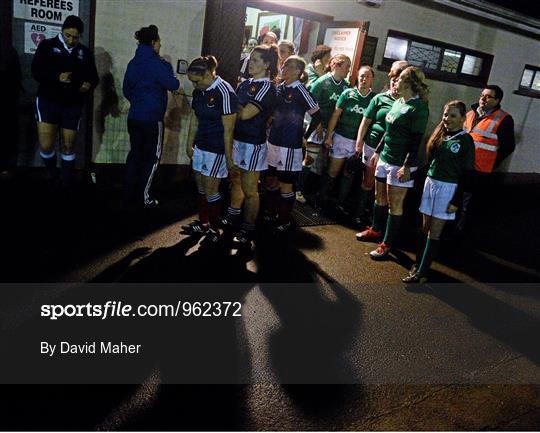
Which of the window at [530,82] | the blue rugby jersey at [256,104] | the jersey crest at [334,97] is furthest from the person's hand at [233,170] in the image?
the window at [530,82]

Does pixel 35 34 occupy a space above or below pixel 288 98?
above

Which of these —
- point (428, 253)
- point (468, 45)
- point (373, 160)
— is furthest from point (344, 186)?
point (468, 45)

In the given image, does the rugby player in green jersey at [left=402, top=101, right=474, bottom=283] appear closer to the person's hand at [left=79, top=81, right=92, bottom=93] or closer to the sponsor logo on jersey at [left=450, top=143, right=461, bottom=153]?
the sponsor logo on jersey at [left=450, top=143, right=461, bottom=153]

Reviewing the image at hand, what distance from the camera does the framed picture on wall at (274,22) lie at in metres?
9.50

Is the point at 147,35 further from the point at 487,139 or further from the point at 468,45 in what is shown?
the point at 468,45

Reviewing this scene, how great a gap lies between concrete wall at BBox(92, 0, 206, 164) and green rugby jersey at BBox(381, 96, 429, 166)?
3.27 m

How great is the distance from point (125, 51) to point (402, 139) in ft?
12.9

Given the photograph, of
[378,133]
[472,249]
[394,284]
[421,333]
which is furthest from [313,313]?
[472,249]

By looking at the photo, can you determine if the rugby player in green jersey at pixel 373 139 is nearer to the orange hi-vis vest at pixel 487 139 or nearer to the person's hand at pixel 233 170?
the orange hi-vis vest at pixel 487 139

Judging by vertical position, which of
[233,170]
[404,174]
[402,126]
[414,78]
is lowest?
[233,170]

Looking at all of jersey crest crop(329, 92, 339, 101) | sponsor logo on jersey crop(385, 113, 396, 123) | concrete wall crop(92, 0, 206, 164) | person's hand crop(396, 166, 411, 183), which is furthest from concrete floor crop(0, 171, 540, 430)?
jersey crest crop(329, 92, 339, 101)

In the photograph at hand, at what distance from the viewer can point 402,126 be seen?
4.69 metres

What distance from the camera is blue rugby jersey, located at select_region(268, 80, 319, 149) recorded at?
501 cm

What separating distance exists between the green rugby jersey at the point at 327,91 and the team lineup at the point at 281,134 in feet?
0.05
